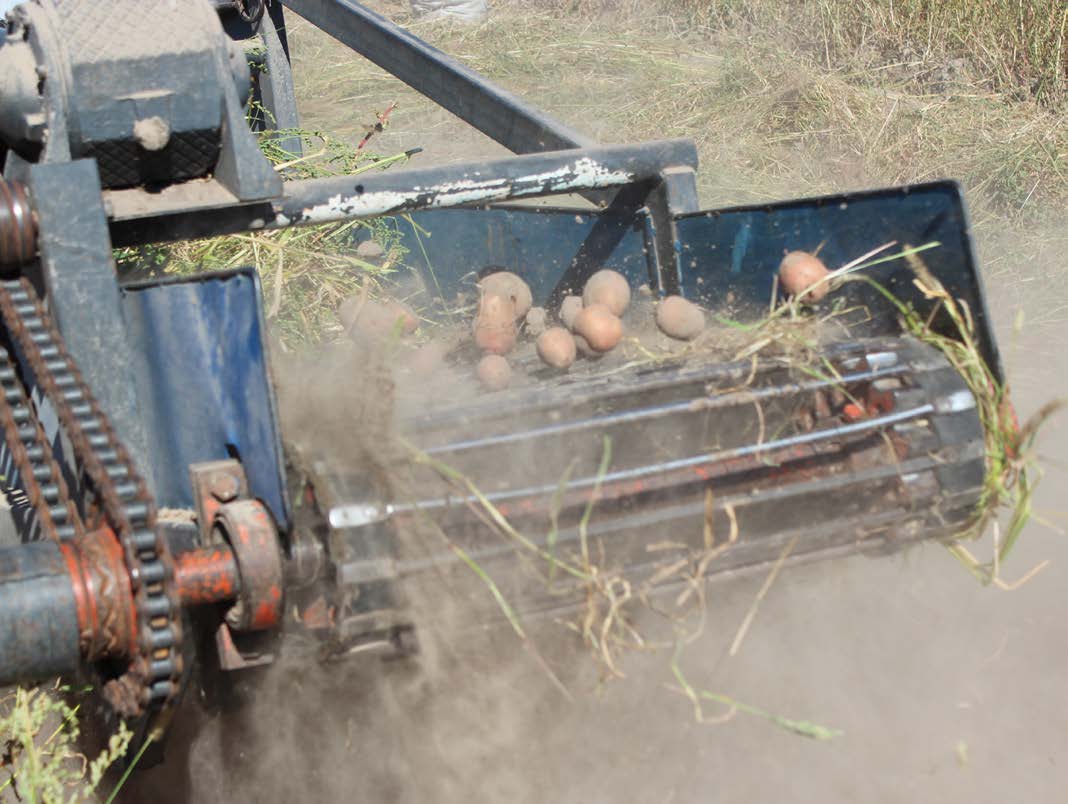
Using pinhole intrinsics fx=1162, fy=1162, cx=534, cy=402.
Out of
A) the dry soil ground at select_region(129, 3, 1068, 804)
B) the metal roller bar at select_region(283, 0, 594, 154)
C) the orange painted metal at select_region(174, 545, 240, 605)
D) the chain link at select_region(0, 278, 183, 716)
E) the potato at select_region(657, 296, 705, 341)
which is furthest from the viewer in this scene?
the metal roller bar at select_region(283, 0, 594, 154)

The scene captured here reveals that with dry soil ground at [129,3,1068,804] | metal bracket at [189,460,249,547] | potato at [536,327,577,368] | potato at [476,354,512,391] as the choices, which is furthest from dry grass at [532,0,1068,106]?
metal bracket at [189,460,249,547]

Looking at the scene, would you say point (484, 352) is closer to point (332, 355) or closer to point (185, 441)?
point (332, 355)

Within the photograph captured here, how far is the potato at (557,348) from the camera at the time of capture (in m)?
3.86

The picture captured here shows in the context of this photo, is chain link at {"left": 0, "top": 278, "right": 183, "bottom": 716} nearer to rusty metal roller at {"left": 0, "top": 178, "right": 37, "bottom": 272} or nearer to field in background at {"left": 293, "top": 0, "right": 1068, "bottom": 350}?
rusty metal roller at {"left": 0, "top": 178, "right": 37, "bottom": 272}

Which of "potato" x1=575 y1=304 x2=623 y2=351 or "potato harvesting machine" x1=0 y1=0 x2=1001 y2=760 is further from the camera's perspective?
"potato" x1=575 y1=304 x2=623 y2=351

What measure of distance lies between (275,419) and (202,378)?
42cm

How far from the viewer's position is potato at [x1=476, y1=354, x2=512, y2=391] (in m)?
3.94

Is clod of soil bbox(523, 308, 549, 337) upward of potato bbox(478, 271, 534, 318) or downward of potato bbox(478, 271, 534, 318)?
downward

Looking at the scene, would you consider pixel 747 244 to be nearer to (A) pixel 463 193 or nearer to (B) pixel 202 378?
(A) pixel 463 193

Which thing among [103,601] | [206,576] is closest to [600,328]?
[206,576]

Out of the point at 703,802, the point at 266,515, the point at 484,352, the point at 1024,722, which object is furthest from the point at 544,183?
the point at 1024,722

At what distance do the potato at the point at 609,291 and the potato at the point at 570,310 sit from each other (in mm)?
76

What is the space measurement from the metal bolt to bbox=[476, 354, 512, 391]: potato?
53.9 inches

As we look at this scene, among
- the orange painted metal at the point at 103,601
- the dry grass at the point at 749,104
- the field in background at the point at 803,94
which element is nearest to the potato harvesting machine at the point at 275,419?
the orange painted metal at the point at 103,601
